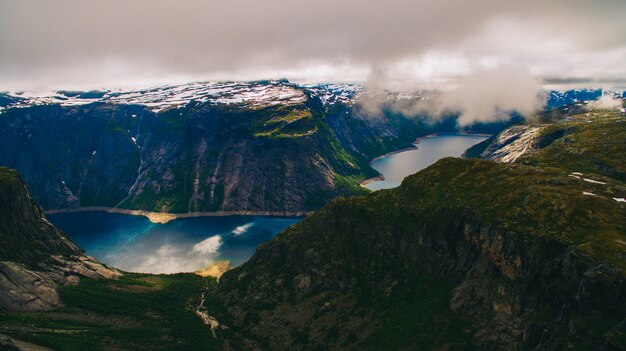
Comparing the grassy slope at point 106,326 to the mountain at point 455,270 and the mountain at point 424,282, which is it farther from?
the mountain at point 455,270

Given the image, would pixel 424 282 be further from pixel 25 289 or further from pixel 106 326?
pixel 25 289

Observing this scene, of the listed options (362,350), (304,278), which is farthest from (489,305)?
(304,278)

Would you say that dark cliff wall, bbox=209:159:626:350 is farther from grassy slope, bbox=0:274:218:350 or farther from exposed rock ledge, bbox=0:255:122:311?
exposed rock ledge, bbox=0:255:122:311

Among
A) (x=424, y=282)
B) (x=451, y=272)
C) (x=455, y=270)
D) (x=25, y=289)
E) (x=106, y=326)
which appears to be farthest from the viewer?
(x=25, y=289)

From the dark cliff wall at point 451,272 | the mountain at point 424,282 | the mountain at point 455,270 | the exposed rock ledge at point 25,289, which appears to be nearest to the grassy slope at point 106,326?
the mountain at point 424,282

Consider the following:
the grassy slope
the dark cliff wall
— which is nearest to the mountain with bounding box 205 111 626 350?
the dark cliff wall

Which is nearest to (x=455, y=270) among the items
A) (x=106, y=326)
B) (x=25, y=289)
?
(x=106, y=326)
